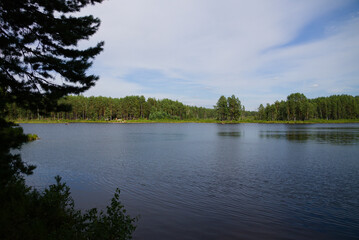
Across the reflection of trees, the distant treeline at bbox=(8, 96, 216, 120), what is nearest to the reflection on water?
the reflection of trees

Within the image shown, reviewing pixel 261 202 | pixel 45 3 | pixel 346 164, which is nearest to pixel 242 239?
pixel 261 202

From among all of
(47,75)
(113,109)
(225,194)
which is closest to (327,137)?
(225,194)

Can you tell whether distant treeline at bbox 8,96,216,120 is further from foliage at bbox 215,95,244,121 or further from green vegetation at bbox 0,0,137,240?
green vegetation at bbox 0,0,137,240

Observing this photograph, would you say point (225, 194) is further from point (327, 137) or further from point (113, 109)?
point (113, 109)

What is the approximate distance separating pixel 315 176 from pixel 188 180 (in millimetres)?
11063

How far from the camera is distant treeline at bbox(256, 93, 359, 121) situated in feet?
525

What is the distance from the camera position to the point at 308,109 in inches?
6216

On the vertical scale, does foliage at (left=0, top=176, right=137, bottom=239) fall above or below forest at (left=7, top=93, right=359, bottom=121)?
below

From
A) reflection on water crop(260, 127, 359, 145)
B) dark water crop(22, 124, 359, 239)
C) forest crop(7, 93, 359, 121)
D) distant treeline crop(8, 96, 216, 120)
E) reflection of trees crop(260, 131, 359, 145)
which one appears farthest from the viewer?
distant treeline crop(8, 96, 216, 120)

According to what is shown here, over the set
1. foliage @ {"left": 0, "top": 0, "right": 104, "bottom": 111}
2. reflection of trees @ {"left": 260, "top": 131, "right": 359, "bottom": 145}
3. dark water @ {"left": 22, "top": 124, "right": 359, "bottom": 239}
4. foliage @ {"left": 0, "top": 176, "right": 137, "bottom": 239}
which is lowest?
dark water @ {"left": 22, "top": 124, "right": 359, "bottom": 239}

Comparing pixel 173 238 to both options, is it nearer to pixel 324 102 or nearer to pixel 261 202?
pixel 261 202

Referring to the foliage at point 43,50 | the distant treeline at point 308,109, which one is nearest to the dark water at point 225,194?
the foliage at point 43,50

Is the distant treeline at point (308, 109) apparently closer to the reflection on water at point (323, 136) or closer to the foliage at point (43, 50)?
the reflection on water at point (323, 136)

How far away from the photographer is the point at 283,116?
568ft
